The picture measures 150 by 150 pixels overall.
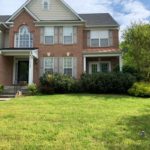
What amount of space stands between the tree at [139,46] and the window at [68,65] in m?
4.89

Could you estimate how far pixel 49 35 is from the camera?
26859 millimetres

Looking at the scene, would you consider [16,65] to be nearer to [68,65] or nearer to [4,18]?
[68,65]

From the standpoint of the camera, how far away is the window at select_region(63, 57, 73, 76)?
26469 millimetres

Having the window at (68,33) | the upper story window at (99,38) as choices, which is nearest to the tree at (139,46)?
the upper story window at (99,38)

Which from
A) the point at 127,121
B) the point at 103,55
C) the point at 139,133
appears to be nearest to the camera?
the point at 139,133

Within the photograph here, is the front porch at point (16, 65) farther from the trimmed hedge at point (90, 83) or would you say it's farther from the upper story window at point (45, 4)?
the upper story window at point (45, 4)

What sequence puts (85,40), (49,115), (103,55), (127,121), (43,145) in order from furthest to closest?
(85,40) → (103,55) → (49,115) → (127,121) → (43,145)

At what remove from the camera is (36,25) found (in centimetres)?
2680

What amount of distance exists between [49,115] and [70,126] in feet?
7.32

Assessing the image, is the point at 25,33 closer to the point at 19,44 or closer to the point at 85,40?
the point at 19,44

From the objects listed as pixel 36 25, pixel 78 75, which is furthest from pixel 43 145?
pixel 36 25

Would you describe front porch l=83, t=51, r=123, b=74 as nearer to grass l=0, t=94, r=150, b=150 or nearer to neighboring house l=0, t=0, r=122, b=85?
neighboring house l=0, t=0, r=122, b=85

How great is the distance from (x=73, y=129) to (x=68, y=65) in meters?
17.1

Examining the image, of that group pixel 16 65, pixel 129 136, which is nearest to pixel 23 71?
pixel 16 65
